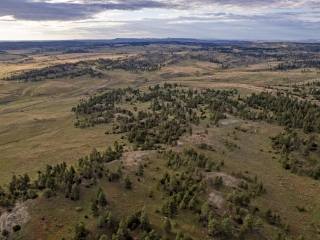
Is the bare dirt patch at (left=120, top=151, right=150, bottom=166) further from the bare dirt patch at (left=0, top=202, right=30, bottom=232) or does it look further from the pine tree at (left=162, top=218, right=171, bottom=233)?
the bare dirt patch at (left=0, top=202, right=30, bottom=232)

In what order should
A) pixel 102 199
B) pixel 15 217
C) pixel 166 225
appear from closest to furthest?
pixel 166 225, pixel 15 217, pixel 102 199

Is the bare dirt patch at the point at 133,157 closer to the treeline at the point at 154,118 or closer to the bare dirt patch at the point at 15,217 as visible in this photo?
the treeline at the point at 154,118

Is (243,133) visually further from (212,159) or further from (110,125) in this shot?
(110,125)

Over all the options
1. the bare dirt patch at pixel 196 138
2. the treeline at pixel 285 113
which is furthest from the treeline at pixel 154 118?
the treeline at pixel 285 113

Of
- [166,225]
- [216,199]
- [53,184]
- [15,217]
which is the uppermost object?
[53,184]

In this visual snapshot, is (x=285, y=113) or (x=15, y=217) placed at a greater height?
(x=285, y=113)

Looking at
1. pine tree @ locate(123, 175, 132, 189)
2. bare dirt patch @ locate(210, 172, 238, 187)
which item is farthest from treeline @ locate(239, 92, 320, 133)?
pine tree @ locate(123, 175, 132, 189)

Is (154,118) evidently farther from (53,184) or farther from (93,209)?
(93,209)

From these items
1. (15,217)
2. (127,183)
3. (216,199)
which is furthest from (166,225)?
(15,217)
